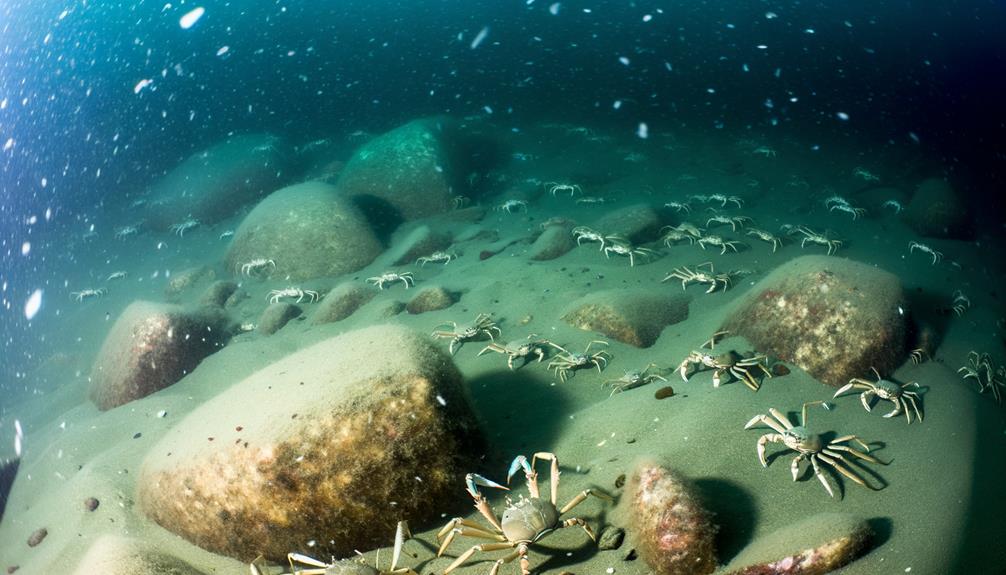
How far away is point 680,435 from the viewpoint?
13.8ft

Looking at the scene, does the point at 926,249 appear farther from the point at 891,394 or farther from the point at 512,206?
the point at 512,206

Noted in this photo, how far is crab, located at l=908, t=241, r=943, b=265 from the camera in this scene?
9262mm

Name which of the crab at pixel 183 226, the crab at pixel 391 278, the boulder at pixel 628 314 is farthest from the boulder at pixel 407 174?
the boulder at pixel 628 314

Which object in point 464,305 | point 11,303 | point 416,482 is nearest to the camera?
point 416,482

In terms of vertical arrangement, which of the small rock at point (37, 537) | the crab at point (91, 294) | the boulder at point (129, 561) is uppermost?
the boulder at point (129, 561)

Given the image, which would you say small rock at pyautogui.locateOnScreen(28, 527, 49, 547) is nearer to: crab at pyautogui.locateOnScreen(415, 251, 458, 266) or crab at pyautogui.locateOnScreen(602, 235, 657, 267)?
crab at pyautogui.locateOnScreen(415, 251, 458, 266)

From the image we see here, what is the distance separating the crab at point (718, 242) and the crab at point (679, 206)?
103 inches

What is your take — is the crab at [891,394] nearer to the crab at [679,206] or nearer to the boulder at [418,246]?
the crab at [679,206]

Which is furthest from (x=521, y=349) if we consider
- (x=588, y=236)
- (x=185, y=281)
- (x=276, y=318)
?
(x=185, y=281)

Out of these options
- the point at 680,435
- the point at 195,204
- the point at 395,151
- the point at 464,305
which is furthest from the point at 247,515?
the point at 195,204

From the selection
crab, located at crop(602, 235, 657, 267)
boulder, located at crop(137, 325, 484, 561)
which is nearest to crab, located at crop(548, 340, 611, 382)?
boulder, located at crop(137, 325, 484, 561)

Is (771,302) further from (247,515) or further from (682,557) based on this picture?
(247,515)

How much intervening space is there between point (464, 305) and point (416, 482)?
4.51m

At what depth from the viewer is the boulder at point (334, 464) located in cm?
361
